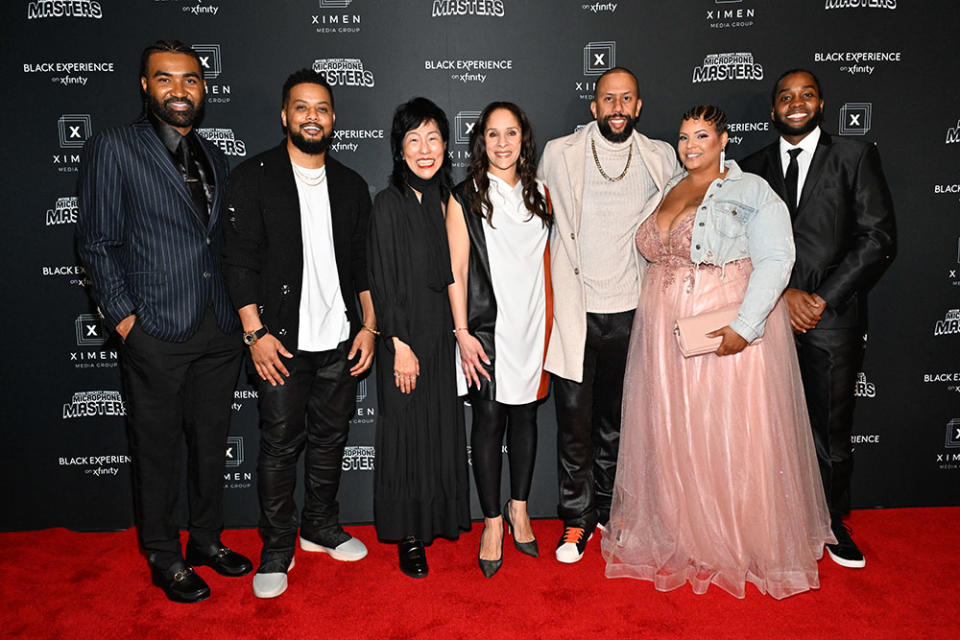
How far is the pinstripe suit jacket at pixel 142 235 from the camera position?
2.64 metres

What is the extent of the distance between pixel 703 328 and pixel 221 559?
2.48m

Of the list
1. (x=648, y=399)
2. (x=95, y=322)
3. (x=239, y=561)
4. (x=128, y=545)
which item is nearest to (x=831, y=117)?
(x=648, y=399)

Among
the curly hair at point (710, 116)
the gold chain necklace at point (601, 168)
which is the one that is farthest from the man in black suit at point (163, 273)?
the curly hair at point (710, 116)

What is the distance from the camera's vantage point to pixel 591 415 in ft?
10.3

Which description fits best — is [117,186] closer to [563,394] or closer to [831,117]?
[563,394]

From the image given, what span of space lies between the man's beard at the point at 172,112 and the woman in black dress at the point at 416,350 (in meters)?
0.88

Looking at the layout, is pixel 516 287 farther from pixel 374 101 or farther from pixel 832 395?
pixel 832 395

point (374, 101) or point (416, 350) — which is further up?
point (374, 101)

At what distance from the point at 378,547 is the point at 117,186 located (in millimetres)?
2120

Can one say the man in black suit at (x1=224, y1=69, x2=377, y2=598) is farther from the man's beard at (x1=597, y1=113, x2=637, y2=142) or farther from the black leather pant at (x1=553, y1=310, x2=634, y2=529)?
the man's beard at (x1=597, y1=113, x2=637, y2=142)

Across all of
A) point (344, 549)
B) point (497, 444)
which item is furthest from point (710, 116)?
point (344, 549)

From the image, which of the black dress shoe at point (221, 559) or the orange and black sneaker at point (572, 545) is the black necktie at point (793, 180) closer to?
the orange and black sneaker at point (572, 545)

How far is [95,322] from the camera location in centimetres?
352

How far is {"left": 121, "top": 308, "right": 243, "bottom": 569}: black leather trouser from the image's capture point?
2742mm
